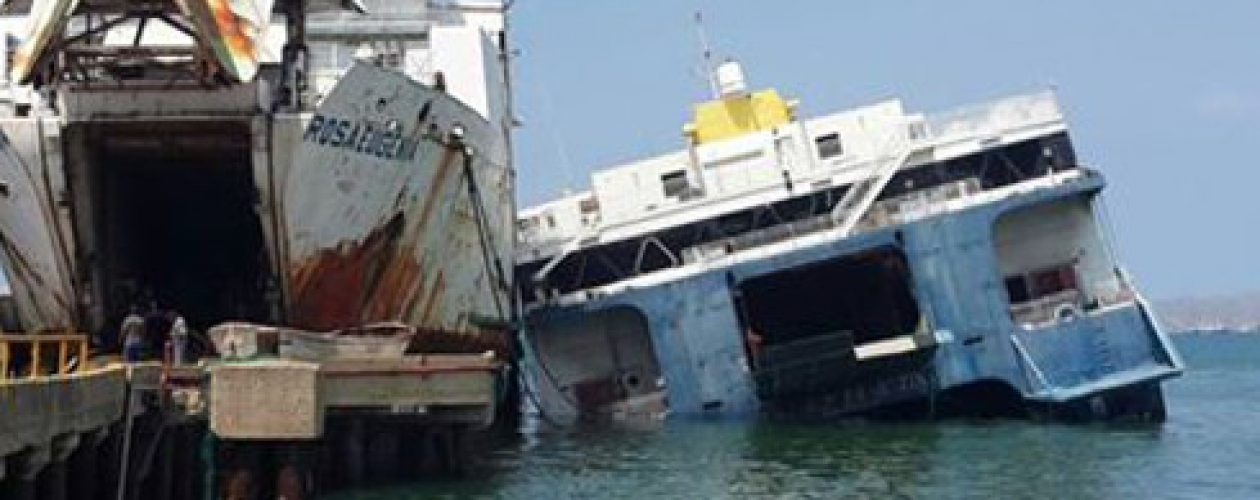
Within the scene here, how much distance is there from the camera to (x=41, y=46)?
19.6 m

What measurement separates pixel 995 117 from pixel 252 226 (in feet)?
52.7

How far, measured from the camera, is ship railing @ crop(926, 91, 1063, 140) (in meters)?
34.6

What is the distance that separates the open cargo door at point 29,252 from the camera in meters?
21.3

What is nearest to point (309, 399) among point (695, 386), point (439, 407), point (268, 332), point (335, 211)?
point (268, 332)

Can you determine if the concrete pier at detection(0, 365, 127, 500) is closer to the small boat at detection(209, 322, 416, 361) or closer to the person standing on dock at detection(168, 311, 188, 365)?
the small boat at detection(209, 322, 416, 361)

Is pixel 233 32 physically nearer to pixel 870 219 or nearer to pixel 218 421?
pixel 218 421

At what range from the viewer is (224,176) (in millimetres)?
24234

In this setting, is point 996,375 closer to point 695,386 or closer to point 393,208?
point 695,386

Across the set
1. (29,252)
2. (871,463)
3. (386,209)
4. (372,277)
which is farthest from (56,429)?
(871,463)

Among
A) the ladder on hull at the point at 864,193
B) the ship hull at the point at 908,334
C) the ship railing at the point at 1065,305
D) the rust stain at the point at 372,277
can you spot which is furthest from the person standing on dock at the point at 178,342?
the ship railing at the point at 1065,305

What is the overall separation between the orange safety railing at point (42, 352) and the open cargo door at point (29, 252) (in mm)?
554

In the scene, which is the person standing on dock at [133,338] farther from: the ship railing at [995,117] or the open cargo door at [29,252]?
the ship railing at [995,117]

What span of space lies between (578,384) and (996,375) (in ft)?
30.0

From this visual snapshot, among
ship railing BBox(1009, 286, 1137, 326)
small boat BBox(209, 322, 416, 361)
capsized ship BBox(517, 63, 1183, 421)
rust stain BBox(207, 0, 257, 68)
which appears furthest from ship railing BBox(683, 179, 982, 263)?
rust stain BBox(207, 0, 257, 68)
